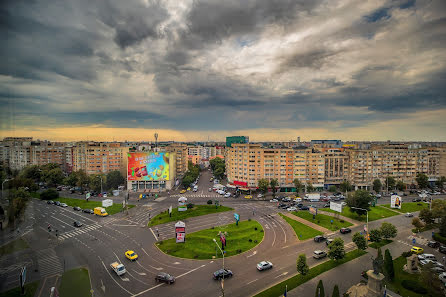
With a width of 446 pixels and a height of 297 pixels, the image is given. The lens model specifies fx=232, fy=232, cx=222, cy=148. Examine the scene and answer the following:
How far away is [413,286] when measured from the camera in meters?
22.9

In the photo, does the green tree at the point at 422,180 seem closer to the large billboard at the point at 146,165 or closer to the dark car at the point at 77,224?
the large billboard at the point at 146,165

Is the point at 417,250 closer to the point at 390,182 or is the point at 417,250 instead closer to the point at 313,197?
the point at 313,197

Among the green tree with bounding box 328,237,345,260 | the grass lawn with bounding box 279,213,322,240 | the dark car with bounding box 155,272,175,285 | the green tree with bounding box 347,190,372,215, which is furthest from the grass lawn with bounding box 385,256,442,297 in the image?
the dark car with bounding box 155,272,175,285

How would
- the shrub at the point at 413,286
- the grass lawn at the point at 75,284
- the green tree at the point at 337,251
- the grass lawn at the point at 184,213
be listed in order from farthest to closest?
the grass lawn at the point at 184,213, the green tree at the point at 337,251, the shrub at the point at 413,286, the grass lawn at the point at 75,284

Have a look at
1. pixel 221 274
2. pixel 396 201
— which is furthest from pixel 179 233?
pixel 396 201

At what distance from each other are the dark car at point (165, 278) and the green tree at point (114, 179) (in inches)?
2097

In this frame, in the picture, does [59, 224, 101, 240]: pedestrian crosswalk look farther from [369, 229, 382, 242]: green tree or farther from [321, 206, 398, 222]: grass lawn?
[321, 206, 398, 222]: grass lawn

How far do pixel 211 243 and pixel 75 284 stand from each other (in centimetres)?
1644

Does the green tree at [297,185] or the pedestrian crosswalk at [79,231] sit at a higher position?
the green tree at [297,185]

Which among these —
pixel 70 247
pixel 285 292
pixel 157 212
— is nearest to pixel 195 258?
pixel 285 292

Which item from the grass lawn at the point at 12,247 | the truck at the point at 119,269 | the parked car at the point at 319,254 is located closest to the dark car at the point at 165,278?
the truck at the point at 119,269

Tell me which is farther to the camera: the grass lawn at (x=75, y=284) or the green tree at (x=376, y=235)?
the green tree at (x=376, y=235)

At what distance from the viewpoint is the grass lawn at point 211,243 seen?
30.5 m

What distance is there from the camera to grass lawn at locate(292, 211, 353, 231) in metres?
40.4
